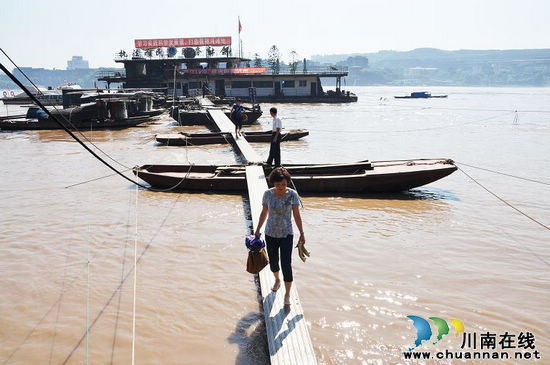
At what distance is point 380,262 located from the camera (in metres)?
7.00

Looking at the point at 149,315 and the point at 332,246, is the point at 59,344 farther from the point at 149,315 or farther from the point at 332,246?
the point at 332,246

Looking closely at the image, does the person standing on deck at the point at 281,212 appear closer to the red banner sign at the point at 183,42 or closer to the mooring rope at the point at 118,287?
the mooring rope at the point at 118,287

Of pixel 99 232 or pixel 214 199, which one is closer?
pixel 99 232

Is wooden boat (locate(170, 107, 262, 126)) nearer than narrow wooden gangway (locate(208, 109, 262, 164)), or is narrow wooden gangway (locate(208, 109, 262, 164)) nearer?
narrow wooden gangway (locate(208, 109, 262, 164))

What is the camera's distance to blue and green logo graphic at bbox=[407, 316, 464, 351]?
191 inches

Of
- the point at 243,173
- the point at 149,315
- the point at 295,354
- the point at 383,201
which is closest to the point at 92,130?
the point at 243,173

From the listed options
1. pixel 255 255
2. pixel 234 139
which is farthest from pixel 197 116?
pixel 255 255

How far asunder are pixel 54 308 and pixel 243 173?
6761mm

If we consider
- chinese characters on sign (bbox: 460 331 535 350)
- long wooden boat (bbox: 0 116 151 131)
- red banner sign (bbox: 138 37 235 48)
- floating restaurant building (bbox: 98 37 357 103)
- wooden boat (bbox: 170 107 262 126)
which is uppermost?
red banner sign (bbox: 138 37 235 48)

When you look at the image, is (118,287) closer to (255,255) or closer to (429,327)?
(255,255)

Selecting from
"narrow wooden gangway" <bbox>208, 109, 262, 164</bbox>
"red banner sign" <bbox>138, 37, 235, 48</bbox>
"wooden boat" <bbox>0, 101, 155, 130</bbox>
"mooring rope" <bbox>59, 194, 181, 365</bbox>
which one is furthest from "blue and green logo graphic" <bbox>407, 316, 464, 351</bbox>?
"red banner sign" <bbox>138, 37, 235, 48</bbox>

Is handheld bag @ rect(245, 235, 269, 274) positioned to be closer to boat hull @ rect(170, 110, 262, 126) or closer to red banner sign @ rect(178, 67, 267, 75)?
boat hull @ rect(170, 110, 262, 126)

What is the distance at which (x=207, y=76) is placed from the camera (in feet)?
168

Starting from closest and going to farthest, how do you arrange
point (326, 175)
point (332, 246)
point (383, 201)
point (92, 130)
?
point (332, 246) < point (383, 201) < point (326, 175) < point (92, 130)
